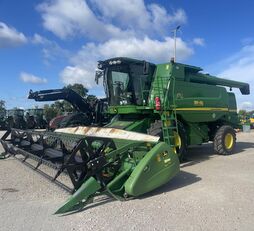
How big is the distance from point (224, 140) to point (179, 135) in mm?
2315

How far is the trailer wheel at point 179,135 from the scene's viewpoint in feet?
26.8

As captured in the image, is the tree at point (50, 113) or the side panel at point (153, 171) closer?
the side panel at point (153, 171)

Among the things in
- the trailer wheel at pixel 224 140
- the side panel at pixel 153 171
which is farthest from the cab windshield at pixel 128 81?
the side panel at pixel 153 171

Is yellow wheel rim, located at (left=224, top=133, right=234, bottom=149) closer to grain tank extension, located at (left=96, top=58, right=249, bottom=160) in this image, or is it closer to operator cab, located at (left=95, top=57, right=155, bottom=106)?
grain tank extension, located at (left=96, top=58, right=249, bottom=160)

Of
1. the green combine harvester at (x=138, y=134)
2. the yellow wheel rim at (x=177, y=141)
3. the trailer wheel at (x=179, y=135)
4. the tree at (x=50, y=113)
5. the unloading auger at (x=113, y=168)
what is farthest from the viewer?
the tree at (x=50, y=113)

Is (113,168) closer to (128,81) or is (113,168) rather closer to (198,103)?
(128,81)

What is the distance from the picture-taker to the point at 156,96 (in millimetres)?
8828

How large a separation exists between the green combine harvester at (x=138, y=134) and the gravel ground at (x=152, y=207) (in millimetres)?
270

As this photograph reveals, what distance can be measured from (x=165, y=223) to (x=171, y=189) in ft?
5.42

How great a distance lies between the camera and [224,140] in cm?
1015

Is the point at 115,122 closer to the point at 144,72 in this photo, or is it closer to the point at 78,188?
the point at 144,72

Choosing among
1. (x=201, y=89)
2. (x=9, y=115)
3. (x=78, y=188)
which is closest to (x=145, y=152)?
(x=78, y=188)

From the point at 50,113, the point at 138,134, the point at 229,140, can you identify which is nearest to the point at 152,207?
the point at 138,134

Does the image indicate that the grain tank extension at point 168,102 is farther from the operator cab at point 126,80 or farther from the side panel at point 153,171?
the side panel at point 153,171
